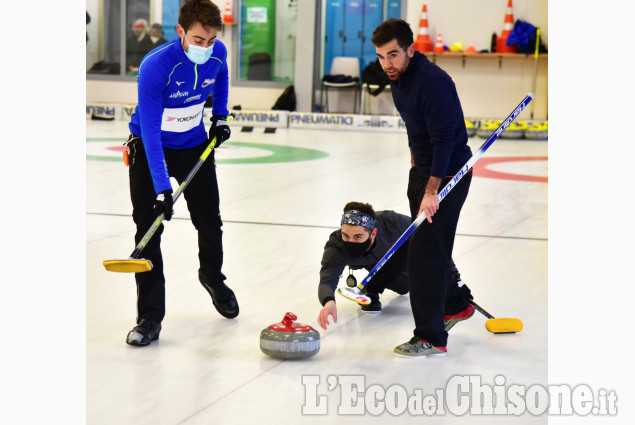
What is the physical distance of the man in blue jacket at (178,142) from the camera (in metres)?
3.07

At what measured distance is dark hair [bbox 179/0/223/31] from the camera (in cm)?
303

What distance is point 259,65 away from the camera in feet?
51.3

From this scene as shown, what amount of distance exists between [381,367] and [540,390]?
1.90 feet

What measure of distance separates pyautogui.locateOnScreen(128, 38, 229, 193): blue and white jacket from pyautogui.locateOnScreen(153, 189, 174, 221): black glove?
0.02 m

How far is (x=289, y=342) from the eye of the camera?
3.01 meters

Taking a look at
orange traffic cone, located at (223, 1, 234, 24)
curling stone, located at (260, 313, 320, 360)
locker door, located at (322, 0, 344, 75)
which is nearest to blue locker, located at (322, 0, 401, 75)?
locker door, located at (322, 0, 344, 75)

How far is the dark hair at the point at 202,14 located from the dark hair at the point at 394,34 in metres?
0.59

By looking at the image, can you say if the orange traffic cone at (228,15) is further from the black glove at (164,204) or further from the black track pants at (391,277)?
the black glove at (164,204)

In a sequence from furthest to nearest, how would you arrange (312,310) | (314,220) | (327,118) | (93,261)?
(327,118) < (314,220) < (93,261) < (312,310)

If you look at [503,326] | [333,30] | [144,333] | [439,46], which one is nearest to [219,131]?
[144,333]

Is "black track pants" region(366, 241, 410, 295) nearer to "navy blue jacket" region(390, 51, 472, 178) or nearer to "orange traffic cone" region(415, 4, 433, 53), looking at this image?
"navy blue jacket" region(390, 51, 472, 178)

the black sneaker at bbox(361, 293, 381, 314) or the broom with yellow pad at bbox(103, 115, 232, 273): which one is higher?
the broom with yellow pad at bbox(103, 115, 232, 273)
